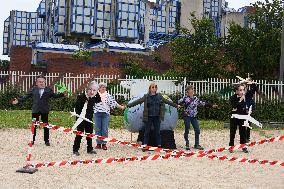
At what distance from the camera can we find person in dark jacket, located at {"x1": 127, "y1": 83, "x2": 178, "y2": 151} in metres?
11.1

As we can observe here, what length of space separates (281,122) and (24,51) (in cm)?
2030

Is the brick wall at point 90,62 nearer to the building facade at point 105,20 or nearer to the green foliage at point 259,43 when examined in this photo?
the green foliage at point 259,43

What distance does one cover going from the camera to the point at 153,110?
1106 centimetres

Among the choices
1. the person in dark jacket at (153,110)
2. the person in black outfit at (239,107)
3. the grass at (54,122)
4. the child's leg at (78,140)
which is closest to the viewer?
the child's leg at (78,140)

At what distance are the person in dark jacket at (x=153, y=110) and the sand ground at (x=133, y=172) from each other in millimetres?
521

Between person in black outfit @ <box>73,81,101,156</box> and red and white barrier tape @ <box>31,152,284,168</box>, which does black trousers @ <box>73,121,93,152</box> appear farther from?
red and white barrier tape @ <box>31,152,284,168</box>

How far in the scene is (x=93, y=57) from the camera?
101ft

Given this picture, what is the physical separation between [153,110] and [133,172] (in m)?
2.92

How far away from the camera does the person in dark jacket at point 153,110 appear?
36.3 feet

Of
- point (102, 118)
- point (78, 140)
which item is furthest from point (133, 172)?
point (102, 118)

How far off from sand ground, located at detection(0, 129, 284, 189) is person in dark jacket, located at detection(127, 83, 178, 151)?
1.71 feet

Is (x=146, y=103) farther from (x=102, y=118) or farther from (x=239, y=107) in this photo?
(x=239, y=107)

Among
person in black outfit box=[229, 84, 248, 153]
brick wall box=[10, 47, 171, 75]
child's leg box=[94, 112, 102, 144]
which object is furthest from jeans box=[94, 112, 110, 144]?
brick wall box=[10, 47, 171, 75]

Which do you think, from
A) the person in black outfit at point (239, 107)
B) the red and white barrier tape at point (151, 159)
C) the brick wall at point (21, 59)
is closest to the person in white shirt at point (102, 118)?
the red and white barrier tape at point (151, 159)
